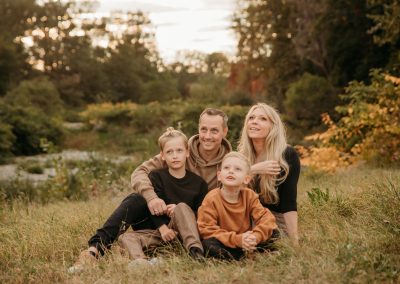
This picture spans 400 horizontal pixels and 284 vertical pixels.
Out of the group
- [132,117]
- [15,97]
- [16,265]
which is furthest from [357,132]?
[15,97]

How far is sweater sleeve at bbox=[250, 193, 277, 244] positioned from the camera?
3762mm

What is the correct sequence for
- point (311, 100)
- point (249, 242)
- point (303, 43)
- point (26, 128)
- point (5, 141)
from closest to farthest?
1. point (249, 242)
2. point (5, 141)
3. point (311, 100)
4. point (26, 128)
5. point (303, 43)

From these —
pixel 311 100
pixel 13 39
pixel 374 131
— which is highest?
pixel 13 39

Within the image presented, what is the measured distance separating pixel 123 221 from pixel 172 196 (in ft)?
1.51

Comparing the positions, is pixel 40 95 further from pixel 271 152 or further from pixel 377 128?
pixel 271 152

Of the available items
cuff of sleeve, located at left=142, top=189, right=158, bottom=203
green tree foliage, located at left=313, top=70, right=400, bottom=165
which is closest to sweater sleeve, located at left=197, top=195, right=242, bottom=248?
cuff of sleeve, located at left=142, top=189, right=158, bottom=203

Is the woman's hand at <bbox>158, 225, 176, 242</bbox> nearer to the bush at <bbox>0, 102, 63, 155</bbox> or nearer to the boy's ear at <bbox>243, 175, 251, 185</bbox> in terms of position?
the boy's ear at <bbox>243, 175, 251, 185</bbox>

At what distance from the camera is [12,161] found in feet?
47.1

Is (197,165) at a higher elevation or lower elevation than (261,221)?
higher

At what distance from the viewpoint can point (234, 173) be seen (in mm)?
3838

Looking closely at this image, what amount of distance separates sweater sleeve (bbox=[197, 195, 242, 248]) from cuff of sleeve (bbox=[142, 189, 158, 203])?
0.43m

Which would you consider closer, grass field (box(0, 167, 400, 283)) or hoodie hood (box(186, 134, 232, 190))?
grass field (box(0, 167, 400, 283))

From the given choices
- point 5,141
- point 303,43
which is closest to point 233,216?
point 5,141

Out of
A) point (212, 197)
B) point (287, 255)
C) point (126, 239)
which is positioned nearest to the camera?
point (287, 255)
